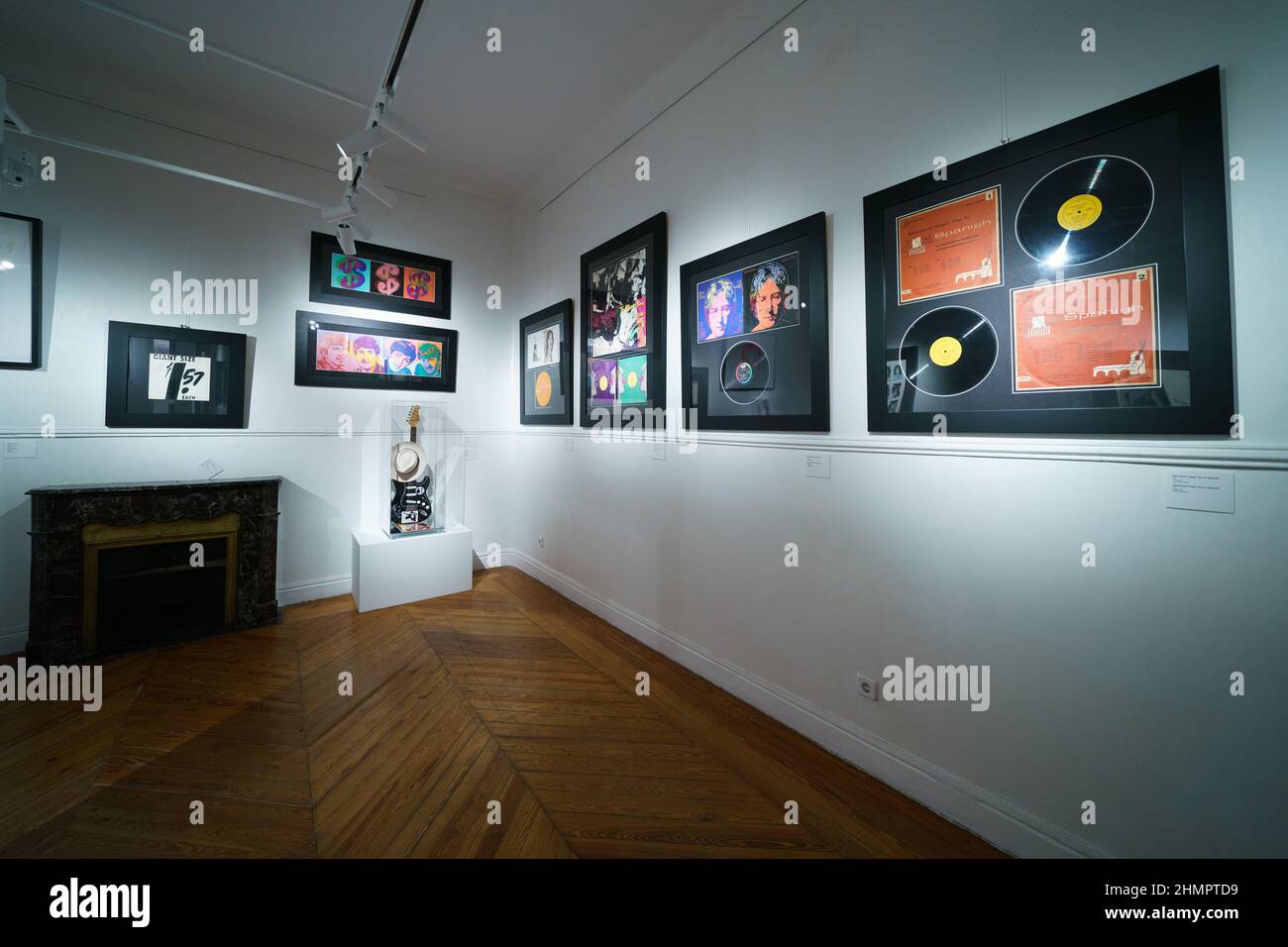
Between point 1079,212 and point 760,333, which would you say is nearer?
point 1079,212

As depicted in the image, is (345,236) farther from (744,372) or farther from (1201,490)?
(1201,490)

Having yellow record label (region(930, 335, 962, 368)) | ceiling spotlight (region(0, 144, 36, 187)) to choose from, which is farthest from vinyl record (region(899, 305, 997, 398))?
ceiling spotlight (region(0, 144, 36, 187))

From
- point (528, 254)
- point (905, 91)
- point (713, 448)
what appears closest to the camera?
point (905, 91)

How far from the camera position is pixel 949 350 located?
5.86ft

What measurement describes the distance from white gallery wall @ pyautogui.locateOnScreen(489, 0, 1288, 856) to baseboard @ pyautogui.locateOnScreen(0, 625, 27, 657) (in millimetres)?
4205

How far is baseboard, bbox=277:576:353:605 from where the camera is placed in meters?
3.94

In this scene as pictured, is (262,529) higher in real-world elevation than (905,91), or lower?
lower

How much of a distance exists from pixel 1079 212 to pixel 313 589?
17.1 ft

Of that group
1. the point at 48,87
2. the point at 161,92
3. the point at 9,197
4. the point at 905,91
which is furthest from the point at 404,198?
the point at 905,91

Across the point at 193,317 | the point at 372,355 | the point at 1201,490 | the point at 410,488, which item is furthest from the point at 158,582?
the point at 1201,490

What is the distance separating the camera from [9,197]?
9.66 ft

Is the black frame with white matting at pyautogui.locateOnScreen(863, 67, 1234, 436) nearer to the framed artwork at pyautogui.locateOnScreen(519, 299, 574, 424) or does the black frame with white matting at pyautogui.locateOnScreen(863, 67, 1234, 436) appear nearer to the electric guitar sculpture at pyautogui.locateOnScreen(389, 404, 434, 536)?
the framed artwork at pyautogui.locateOnScreen(519, 299, 574, 424)

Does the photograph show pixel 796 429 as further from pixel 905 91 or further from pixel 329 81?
pixel 329 81
